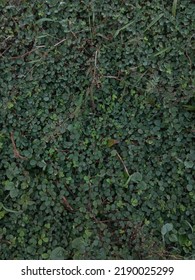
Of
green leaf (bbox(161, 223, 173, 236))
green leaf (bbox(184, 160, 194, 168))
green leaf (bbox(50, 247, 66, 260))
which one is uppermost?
green leaf (bbox(184, 160, 194, 168))

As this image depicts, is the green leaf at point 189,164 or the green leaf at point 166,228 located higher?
the green leaf at point 189,164

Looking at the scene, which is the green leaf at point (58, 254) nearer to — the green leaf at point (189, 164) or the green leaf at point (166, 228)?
the green leaf at point (166, 228)

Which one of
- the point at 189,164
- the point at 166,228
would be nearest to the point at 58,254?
the point at 166,228

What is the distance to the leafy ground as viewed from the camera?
2.66 meters

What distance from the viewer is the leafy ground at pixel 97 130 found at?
2.66m

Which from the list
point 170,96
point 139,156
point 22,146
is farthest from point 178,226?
point 22,146

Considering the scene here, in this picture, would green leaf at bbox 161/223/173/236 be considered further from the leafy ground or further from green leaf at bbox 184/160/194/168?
green leaf at bbox 184/160/194/168

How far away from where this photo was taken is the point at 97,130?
2.73 meters

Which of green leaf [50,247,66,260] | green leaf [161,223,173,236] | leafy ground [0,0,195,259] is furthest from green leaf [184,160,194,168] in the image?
green leaf [50,247,66,260]

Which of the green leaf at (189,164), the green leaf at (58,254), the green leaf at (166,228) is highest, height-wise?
the green leaf at (189,164)

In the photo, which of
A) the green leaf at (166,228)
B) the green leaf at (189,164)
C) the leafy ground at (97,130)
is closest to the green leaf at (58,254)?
the leafy ground at (97,130)

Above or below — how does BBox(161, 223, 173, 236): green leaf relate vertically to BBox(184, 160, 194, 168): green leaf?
below

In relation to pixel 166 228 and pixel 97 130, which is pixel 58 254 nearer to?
pixel 166 228

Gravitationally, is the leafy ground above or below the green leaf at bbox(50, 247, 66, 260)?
above
